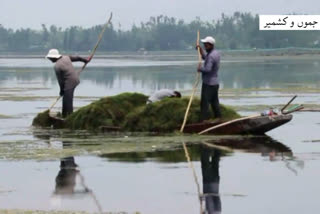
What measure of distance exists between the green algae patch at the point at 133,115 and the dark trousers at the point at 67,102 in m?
0.35

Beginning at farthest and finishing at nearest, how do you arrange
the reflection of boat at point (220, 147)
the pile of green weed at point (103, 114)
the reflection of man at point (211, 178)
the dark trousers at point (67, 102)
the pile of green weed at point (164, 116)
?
1. the dark trousers at point (67, 102)
2. the pile of green weed at point (103, 114)
3. the pile of green weed at point (164, 116)
4. the reflection of boat at point (220, 147)
5. the reflection of man at point (211, 178)

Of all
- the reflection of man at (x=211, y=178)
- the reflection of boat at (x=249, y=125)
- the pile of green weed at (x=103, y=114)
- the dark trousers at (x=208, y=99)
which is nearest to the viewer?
the reflection of man at (x=211, y=178)

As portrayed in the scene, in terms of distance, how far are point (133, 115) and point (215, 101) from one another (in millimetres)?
1827

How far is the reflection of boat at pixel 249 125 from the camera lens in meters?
18.0

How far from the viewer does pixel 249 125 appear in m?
18.1

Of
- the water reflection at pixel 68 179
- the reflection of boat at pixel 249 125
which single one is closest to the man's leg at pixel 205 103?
the reflection of boat at pixel 249 125

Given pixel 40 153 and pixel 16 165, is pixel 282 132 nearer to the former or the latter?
pixel 40 153

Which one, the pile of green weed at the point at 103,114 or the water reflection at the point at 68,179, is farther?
the pile of green weed at the point at 103,114

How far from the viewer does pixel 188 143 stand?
17172mm

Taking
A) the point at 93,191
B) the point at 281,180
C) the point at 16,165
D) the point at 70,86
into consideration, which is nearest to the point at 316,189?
the point at 281,180

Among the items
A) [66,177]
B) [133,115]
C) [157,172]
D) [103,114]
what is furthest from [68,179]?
[103,114]

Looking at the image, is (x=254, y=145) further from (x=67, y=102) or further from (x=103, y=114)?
(x=67, y=102)

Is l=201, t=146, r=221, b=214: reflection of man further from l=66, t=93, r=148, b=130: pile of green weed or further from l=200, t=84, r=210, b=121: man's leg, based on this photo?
l=66, t=93, r=148, b=130: pile of green weed

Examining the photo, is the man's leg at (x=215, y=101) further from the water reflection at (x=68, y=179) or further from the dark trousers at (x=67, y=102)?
the water reflection at (x=68, y=179)
